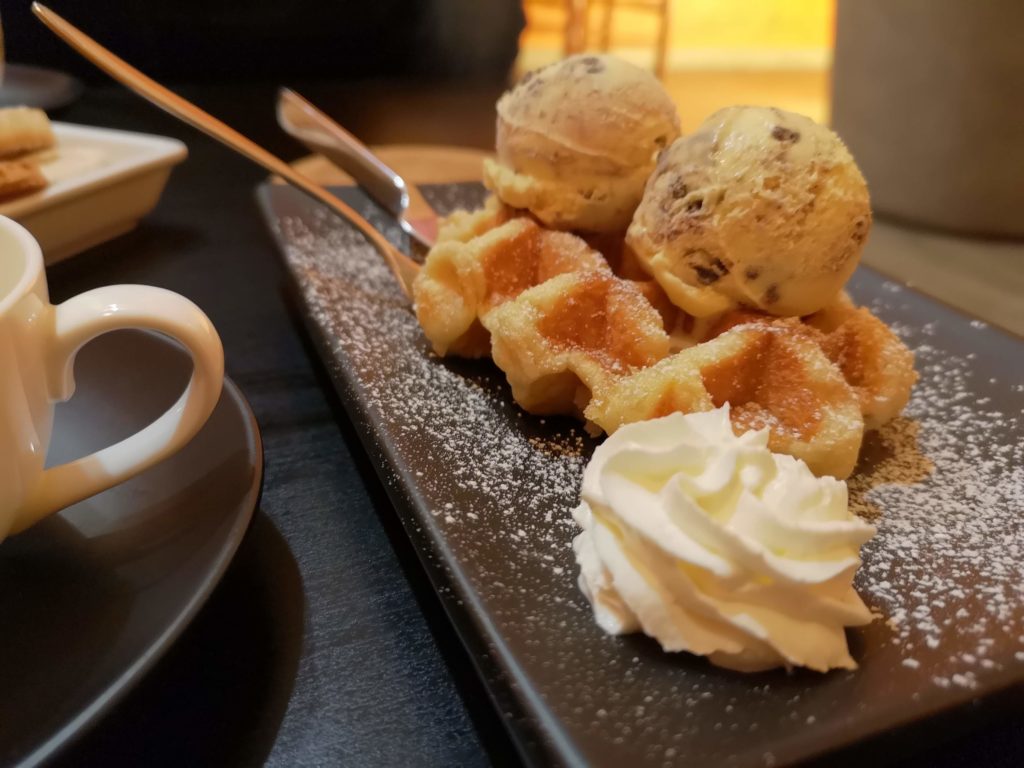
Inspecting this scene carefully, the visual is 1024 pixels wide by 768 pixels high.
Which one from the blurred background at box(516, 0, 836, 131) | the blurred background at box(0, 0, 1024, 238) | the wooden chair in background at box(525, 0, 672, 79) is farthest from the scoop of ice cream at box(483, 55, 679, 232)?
the blurred background at box(516, 0, 836, 131)

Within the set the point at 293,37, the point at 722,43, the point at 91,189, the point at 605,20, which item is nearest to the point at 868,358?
the point at 91,189

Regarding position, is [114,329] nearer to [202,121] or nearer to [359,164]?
[202,121]

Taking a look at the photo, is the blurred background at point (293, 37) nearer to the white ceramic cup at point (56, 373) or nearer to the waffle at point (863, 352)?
the waffle at point (863, 352)

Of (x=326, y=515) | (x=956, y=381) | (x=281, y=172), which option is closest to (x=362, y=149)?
(x=281, y=172)

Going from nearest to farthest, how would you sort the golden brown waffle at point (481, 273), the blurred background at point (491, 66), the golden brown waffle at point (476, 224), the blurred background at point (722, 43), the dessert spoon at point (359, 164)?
the golden brown waffle at point (481, 273)
the golden brown waffle at point (476, 224)
the dessert spoon at point (359, 164)
the blurred background at point (491, 66)
the blurred background at point (722, 43)

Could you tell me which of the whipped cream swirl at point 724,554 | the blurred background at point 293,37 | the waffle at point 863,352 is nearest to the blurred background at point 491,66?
the blurred background at point 293,37

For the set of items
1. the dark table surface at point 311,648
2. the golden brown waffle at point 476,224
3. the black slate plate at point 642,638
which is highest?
the golden brown waffle at point 476,224

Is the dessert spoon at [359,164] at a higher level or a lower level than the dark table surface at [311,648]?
higher

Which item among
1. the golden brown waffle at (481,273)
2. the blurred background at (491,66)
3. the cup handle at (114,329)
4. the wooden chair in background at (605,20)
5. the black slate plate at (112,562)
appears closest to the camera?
the black slate plate at (112,562)
